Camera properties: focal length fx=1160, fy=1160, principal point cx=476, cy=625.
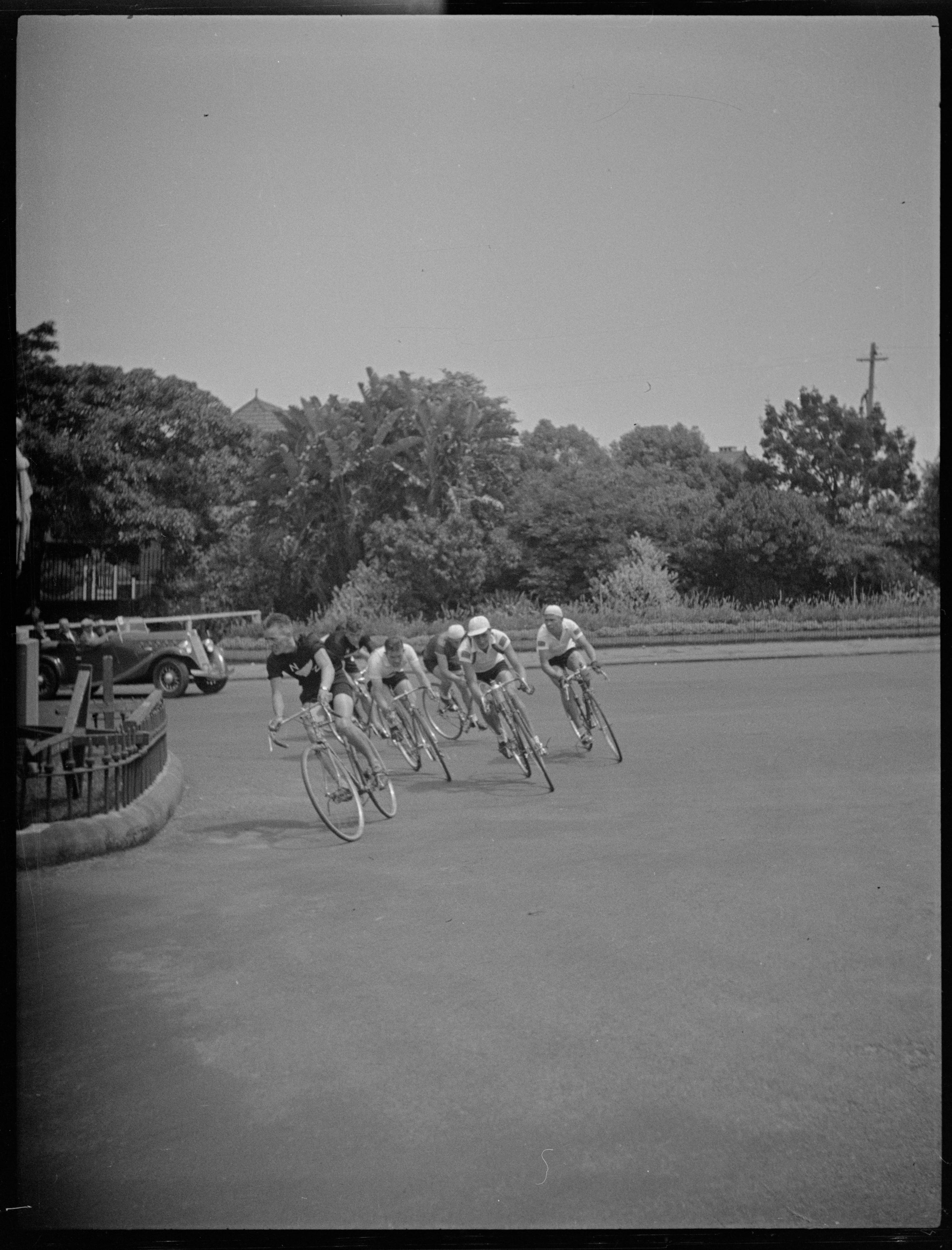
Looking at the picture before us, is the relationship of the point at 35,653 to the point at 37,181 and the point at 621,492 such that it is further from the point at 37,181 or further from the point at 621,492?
the point at 621,492

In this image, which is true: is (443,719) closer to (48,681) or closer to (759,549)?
(759,549)

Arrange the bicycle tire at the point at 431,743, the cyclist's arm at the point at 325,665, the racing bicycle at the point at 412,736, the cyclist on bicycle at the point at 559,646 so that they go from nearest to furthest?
the cyclist's arm at the point at 325,665 → the cyclist on bicycle at the point at 559,646 → the racing bicycle at the point at 412,736 → the bicycle tire at the point at 431,743

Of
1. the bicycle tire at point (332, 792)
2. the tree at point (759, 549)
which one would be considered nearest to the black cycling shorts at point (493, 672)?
the bicycle tire at point (332, 792)

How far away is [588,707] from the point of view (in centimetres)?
749

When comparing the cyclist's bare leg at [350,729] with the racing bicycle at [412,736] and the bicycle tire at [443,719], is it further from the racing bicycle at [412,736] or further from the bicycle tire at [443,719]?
the bicycle tire at [443,719]

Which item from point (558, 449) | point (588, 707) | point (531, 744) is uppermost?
point (558, 449)

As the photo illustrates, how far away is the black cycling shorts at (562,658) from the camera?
22.0 ft

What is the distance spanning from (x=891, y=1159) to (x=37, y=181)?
16.5ft

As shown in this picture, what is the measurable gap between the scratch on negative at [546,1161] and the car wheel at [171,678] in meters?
2.57

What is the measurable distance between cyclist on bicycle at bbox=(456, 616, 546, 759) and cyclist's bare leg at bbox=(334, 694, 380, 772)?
70 centimetres

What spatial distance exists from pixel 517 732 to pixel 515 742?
85 mm

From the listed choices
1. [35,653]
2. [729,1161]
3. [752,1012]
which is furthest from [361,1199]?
[35,653]

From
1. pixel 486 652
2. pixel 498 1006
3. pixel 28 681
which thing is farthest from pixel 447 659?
pixel 498 1006

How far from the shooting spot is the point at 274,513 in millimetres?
6023
